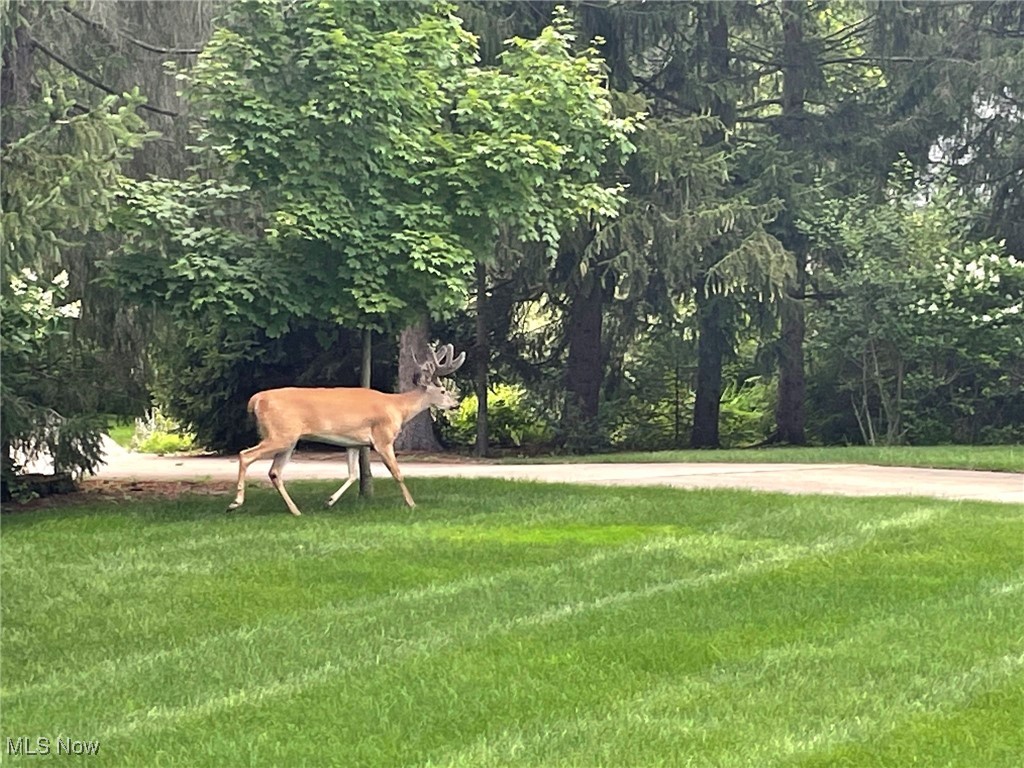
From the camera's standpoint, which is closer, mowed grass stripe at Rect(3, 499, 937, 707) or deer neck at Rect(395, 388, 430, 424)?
mowed grass stripe at Rect(3, 499, 937, 707)

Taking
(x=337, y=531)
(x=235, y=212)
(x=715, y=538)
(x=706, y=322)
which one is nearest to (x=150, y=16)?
(x=235, y=212)

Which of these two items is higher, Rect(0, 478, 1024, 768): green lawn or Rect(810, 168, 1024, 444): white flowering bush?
Rect(810, 168, 1024, 444): white flowering bush

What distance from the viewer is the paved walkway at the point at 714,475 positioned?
1331 cm

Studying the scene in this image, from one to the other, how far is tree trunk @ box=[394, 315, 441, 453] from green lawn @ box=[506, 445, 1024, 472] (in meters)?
2.05

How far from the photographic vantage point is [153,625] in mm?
7168

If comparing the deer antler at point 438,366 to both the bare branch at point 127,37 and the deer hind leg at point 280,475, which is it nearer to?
the deer hind leg at point 280,475

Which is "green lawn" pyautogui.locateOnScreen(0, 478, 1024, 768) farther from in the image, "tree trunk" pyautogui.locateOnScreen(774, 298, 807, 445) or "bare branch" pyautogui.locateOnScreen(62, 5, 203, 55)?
"tree trunk" pyautogui.locateOnScreen(774, 298, 807, 445)

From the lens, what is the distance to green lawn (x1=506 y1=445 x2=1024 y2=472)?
16422 millimetres

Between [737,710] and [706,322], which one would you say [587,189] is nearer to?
[737,710]

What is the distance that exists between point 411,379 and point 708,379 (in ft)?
19.5

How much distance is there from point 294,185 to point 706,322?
11.8m

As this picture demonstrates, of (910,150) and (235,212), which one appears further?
(910,150)

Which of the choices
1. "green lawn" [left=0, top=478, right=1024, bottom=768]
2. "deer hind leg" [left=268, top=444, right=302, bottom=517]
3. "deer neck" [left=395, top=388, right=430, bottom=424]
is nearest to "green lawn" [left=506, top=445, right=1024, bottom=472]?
"green lawn" [left=0, top=478, right=1024, bottom=768]

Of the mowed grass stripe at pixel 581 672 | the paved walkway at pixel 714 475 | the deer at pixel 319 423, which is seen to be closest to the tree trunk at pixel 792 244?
the paved walkway at pixel 714 475
